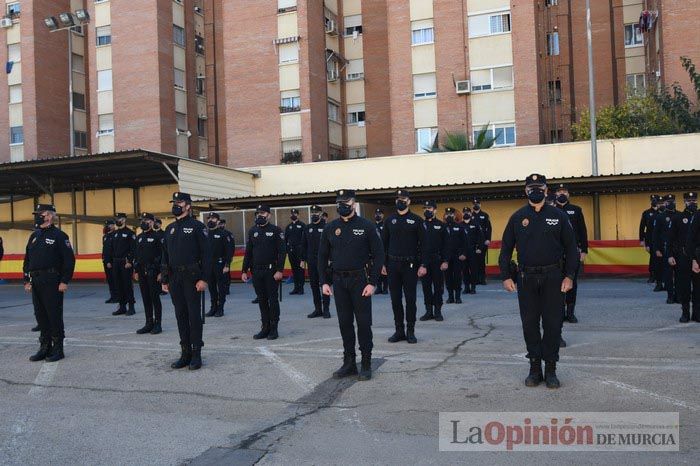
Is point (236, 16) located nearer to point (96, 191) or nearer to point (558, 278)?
point (96, 191)

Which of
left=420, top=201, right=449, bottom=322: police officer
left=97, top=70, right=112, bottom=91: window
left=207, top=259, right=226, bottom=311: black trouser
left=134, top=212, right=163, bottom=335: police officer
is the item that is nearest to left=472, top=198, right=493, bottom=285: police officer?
left=420, top=201, right=449, bottom=322: police officer

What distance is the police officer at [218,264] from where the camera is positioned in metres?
13.8

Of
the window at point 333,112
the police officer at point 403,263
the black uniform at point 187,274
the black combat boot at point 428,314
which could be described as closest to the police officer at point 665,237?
the black combat boot at point 428,314

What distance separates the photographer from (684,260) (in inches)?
417

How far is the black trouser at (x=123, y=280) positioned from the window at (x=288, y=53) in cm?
2324

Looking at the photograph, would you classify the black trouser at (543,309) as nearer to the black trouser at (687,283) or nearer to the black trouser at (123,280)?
the black trouser at (687,283)

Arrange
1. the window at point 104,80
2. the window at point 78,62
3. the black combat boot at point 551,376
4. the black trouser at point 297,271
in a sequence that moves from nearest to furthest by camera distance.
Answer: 1. the black combat boot at point 551,376
2. the black trouser at point 297,271
3. the window at point 104,80
4. the window at point 78,62

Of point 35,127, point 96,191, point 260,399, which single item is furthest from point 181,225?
point 35,127

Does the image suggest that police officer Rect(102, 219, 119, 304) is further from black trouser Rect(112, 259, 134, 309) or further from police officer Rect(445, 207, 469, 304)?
police officer Rect(445, 207, 469, 304)

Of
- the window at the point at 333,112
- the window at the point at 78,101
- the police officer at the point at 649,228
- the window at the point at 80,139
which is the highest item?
the window at the point at 78,101

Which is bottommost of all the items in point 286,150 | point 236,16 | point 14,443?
point 14,443

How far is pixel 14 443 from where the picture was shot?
557cm

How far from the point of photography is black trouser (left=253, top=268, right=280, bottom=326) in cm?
1018

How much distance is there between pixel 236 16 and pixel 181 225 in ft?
101
